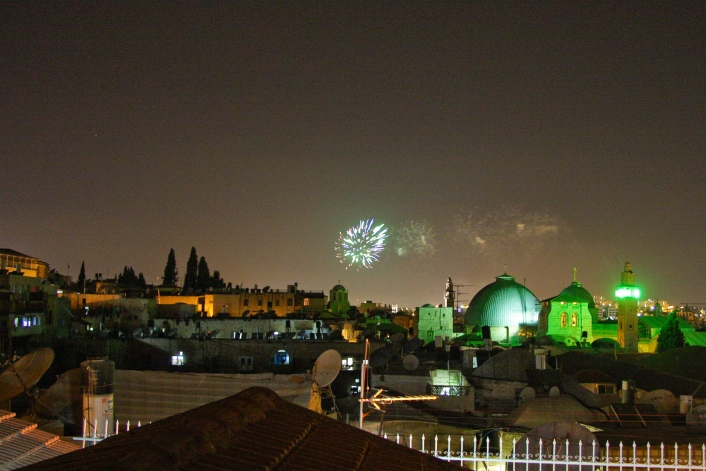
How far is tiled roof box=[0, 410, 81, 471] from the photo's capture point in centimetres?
498

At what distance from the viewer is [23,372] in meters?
10.9

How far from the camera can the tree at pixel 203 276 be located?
62938 mm

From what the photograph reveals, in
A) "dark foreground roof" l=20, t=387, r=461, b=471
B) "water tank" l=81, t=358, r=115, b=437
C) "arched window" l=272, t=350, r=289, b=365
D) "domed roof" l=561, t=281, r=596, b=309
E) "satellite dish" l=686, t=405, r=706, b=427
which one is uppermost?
"domed roof" l=561, t=281, r=596, b=309

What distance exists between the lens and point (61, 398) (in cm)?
1374

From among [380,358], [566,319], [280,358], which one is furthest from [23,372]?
[566,319]

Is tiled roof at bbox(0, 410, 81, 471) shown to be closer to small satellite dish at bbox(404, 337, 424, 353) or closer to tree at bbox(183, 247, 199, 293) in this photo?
small satellite dish at bbox(404, 337, 424, 353)

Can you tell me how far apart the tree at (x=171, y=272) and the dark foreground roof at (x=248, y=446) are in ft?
207

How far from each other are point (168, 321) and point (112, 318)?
10241mm

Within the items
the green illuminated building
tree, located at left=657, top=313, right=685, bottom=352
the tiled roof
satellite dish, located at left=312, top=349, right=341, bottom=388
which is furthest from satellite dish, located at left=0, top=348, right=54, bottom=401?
the green illuminated building

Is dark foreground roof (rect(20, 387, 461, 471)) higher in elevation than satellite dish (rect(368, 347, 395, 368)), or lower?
higher

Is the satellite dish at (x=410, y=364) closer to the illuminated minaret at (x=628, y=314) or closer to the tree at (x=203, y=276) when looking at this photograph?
the illuminated minaret at (x=628, y=314)

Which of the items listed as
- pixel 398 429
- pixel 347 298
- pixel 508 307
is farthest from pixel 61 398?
pixel 347 298

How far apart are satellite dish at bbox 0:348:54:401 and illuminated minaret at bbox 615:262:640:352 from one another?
48.1m

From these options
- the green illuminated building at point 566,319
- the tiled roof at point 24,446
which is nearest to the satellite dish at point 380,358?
the tiled roof at point 24,446
